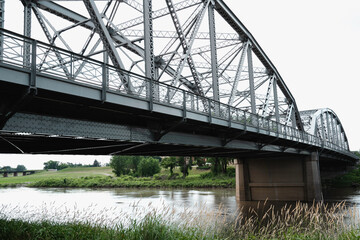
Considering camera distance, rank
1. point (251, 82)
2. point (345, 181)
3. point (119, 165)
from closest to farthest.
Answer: point (251, 82) → point (345, 181) → point (119, 165)

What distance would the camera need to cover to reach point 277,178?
30.6 m

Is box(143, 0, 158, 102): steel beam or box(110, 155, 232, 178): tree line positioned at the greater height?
box(143, 0, 158, 102): steel beam

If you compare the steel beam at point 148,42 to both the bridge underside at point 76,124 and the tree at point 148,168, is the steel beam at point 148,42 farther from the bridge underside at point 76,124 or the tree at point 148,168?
the tree at point 148,168

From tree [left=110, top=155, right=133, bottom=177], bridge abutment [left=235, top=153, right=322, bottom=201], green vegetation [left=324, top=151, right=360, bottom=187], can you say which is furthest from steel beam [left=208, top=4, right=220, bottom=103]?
tree [left=110, top=155, right=133, bottom=177]

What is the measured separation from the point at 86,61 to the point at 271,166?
25167 mm

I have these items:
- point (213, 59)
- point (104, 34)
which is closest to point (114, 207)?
point (213, 59)

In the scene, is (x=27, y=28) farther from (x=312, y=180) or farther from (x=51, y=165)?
(x=51, y=165)

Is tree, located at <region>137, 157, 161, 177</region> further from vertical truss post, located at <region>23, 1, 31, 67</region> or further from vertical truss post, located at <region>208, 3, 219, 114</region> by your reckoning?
vertical truss post, located at <region>23, 1, 31, 67</region>

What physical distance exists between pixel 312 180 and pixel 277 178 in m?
2.99

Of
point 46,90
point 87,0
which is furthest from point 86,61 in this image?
point 87,0

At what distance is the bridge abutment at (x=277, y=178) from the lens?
29906mm

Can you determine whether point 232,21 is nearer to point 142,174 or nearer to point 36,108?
point 36,108

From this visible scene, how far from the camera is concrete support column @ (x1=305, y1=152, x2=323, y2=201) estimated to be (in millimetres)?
28891

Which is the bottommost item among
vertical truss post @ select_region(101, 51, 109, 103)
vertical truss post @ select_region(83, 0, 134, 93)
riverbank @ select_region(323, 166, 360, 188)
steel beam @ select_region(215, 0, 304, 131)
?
riverbank @ select_region(323, 166, 360, 188)
